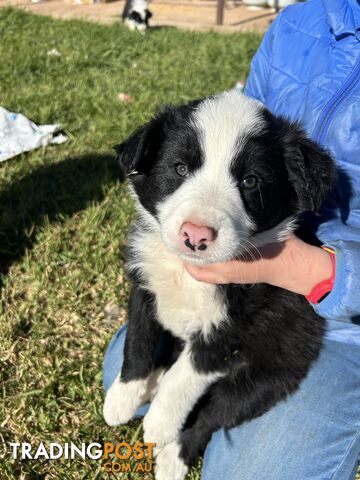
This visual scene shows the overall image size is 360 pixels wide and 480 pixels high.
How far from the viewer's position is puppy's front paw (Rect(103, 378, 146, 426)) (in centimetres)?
199

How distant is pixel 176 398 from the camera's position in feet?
6.09

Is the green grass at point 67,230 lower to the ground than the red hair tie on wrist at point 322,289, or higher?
lower

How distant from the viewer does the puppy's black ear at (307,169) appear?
5.17 ft

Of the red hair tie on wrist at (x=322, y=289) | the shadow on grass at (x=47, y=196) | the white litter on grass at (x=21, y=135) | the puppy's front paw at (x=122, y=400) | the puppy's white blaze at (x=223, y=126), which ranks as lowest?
the puppy's front paw at (x=122, y=400)

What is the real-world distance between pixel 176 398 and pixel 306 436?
490mm

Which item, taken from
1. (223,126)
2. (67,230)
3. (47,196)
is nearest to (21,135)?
(47,196)

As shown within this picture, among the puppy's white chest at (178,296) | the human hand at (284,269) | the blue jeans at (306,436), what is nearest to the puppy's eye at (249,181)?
the human hand at (284,269)

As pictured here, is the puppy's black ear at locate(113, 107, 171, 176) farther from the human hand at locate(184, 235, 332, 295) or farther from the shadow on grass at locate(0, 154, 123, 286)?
the shadow on grass at locate(0, 154, 123, 286)

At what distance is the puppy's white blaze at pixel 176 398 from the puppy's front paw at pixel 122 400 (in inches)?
4.5

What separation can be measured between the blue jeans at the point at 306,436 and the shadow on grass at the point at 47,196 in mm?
1412

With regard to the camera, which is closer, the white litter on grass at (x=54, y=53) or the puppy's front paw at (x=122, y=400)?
the puppy's front paw at (x=122, y=400)

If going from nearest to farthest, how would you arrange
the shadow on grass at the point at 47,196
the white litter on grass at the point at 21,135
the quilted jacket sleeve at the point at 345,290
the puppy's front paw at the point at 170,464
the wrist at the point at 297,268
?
the quilted jacket sleeve at the point at 345,290
the wrist at the point at 297,268
the puppy's front paw at the point at 170,464
the shadow on grass at the point at 47,196
the white litter on grass at the point at 21,135

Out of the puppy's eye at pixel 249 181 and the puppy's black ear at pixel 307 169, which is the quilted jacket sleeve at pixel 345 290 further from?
the puppy's eye at pixel 249 181


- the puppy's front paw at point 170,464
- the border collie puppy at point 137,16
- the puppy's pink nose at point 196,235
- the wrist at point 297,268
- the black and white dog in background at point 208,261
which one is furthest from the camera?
the border collie puppy at point 137,16
